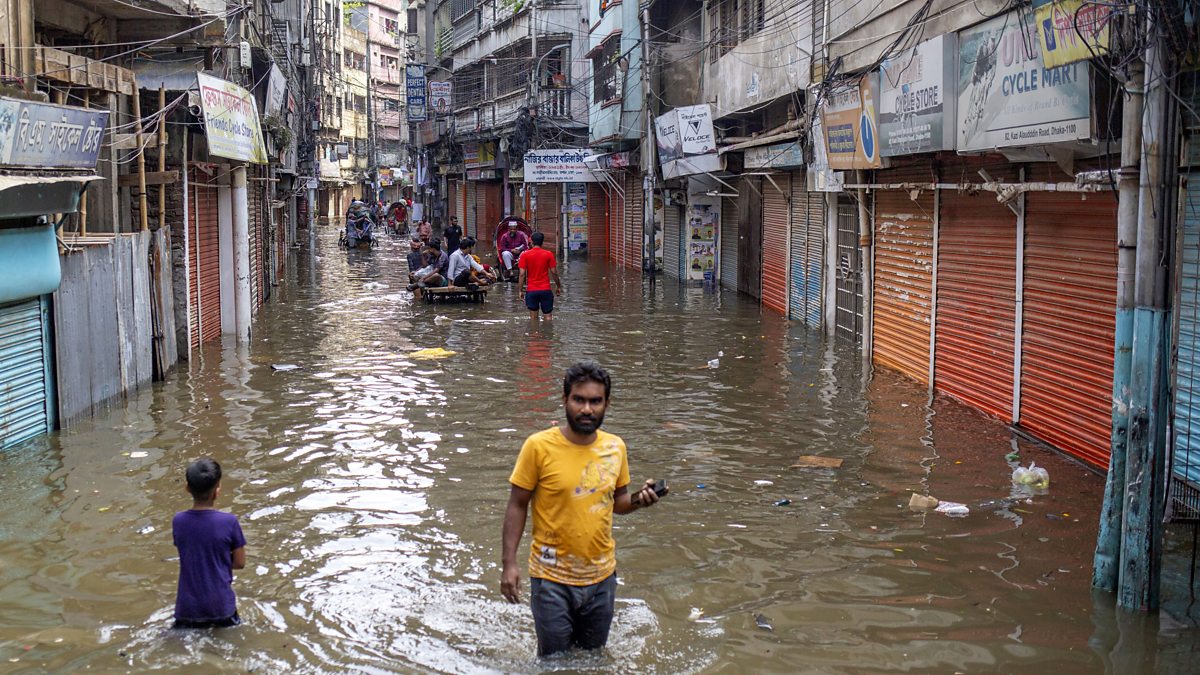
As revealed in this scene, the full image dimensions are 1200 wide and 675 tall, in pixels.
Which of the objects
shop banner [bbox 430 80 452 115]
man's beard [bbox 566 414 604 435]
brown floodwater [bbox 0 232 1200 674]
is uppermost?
shop banner [bbox 430 80 452 115]

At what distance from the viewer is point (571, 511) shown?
5.00m

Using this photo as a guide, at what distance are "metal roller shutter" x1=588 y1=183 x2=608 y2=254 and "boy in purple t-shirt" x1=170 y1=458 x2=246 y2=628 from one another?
122 feet

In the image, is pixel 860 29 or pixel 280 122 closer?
pixel 860 29

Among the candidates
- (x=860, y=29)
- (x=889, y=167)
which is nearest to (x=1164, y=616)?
(x=889, y=167)

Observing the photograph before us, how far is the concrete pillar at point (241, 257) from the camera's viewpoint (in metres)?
18.0

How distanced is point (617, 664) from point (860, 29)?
1176 centimetres

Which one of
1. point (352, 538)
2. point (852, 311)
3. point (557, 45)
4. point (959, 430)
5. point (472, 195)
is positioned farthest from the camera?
point (472, 195)

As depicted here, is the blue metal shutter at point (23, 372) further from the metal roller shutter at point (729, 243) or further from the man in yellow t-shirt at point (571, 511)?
the metal roller shutter at point (729, 243)

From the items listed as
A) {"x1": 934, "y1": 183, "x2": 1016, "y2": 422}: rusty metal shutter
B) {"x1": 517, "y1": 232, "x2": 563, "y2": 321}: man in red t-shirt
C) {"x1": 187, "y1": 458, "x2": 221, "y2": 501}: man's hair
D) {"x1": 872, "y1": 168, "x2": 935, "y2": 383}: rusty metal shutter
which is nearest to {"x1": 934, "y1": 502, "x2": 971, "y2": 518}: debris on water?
{"x1": 934, "y1": 183, "x2": 1016, "y2": 422}: rusty metal shutter

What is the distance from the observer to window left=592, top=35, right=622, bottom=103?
33781 millimetres

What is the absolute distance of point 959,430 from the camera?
11.1 m

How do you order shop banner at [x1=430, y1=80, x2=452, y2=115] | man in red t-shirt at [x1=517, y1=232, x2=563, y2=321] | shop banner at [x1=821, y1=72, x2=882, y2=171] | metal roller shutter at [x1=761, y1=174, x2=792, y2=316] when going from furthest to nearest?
shop banner at [x1=430, y1=80, x2=452, y2=115] → metal roller shutter at [x1=761, y1=174, x2=792, y2=316] → man in red t-shirt at [x1=517, y1=232, x2=563, y2=321] → shop banner at [x1=821, y1=72, x2=882, y2=171]

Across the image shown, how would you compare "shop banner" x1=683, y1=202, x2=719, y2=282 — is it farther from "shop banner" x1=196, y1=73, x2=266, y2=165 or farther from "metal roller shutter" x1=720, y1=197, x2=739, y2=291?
"shop banner" x1=196, y1=73, x2=266, y2=165

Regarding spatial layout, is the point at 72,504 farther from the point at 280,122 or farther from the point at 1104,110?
the point at 280,122
